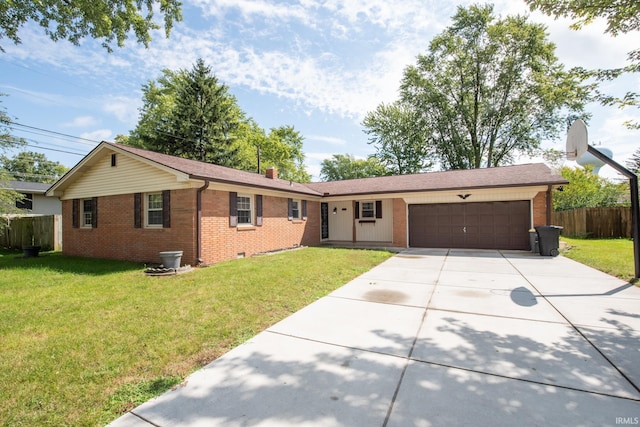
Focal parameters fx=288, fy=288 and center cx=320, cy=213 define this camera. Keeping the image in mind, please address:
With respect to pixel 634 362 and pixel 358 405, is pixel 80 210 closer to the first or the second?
pixel 358 405

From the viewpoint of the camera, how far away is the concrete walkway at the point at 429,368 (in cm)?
222

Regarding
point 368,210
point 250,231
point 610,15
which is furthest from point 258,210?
point 610,15

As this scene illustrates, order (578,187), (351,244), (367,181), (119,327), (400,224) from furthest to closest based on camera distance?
(578,187) → (367,181) → (351,244) → (400,224) → (119,327)

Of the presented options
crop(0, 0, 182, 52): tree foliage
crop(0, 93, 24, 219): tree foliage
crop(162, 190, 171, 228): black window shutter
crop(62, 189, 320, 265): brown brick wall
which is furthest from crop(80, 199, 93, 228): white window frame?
crop(0, 0, 182, 52): tree foliage

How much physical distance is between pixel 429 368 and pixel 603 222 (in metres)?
20.0

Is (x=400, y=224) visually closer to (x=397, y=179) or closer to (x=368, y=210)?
(x=368, y=210)

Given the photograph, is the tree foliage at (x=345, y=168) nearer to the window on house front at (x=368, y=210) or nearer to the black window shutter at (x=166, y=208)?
the window on house front at (x=368, y=210)

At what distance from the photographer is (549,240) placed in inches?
389

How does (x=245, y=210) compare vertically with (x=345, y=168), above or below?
below

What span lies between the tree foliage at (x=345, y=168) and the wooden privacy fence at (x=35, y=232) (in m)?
30.8

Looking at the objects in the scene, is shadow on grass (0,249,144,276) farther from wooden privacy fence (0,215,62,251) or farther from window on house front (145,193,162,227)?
wooden privacy fence (0,215,62,251)

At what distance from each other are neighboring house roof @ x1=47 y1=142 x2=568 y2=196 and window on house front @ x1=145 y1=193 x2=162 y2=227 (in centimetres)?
133

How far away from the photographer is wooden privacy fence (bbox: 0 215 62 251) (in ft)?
47.5

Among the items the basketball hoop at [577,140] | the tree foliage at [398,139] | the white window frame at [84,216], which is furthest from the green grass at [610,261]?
the tree foliage at [398,139]
